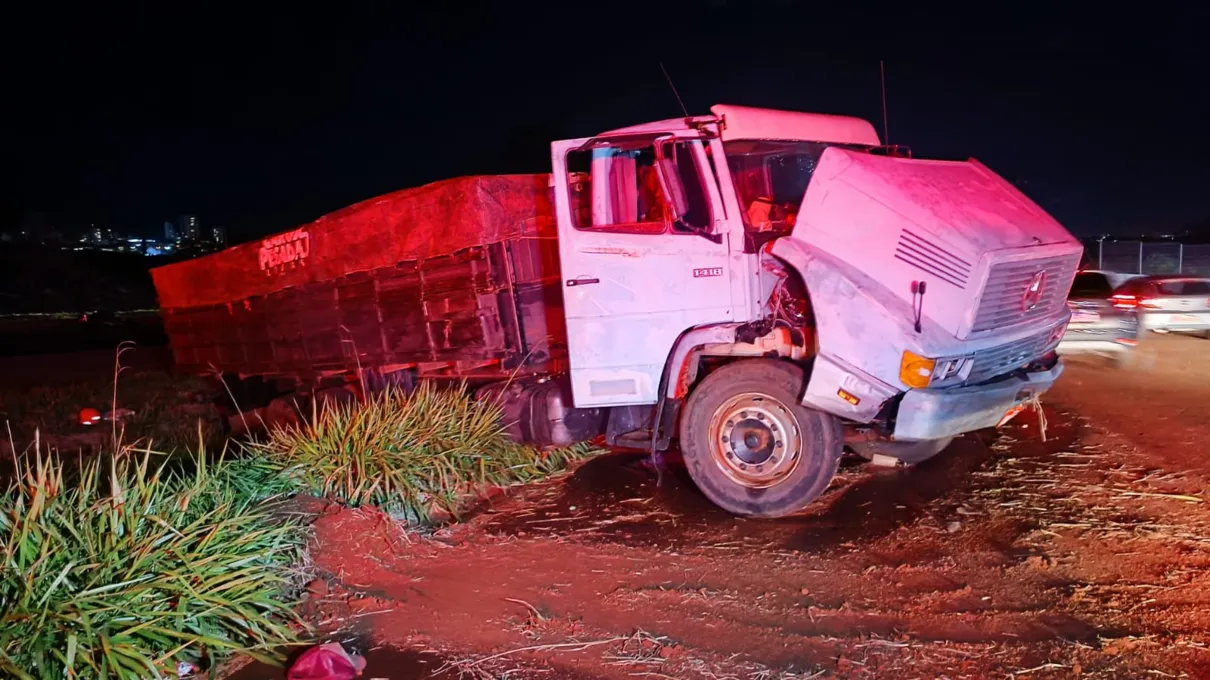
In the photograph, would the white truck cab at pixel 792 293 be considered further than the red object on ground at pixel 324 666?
Yes

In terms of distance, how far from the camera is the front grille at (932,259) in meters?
5.02

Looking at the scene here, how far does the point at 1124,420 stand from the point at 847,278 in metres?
4.68

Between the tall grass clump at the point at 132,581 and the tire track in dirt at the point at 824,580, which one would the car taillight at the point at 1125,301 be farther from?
the tall grass clump at the point at 132,581

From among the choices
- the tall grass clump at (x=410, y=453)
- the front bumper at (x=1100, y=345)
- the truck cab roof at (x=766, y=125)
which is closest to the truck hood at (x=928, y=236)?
the truck cab roof at (x=766, y=125)

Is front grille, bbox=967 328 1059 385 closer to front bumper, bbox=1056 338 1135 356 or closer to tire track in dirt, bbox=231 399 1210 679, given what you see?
tire track in dirt, bbox=231 399 1210 679

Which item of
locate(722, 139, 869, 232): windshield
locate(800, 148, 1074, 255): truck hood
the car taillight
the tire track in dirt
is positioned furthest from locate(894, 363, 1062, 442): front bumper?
the car taillight

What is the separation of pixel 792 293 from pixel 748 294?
302 mm

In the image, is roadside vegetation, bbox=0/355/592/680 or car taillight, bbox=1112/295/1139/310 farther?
car taillight, bbox=1112/295/1139/310

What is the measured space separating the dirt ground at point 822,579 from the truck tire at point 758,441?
0.22 metres

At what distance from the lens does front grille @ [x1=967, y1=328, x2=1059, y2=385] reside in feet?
17.7

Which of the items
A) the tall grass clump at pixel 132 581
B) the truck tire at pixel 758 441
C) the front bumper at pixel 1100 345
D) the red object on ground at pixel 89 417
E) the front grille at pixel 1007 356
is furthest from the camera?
the front bumper at pixel 1100 345

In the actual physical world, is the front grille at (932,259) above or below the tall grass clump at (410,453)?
above

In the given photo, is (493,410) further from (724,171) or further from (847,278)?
(847,278)

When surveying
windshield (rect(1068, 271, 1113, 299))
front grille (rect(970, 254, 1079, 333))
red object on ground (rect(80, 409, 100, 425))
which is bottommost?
red object on ground (rect(80, 409, 100, 425))
